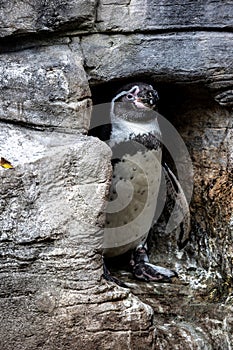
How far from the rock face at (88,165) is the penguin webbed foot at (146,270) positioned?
5 centimetres

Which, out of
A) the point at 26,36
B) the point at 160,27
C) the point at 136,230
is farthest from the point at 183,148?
the point at 26,36

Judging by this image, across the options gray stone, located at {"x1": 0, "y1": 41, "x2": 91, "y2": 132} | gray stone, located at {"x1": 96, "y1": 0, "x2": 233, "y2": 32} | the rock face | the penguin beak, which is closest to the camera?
the rock face

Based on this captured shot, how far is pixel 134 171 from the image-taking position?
333 cm

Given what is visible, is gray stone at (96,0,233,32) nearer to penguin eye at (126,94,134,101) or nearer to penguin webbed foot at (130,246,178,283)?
penguin eye at (126,94,134,101)

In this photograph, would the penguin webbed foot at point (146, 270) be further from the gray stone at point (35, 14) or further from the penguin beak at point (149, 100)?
the gray stone at point (35, 14)

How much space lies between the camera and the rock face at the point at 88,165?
2678 mm

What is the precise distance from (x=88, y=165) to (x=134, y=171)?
637mm

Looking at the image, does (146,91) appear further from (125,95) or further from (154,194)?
(154,194)

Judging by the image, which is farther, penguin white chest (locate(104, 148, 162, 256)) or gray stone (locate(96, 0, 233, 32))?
penguin white chest (locate(104, 148, 162, 256))

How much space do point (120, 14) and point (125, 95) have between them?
0.38 meters

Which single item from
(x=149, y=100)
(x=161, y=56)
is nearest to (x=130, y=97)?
(x=149, y=100)

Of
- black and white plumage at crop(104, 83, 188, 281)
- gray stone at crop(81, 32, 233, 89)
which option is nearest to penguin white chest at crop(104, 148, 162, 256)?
black and white plumage at crop(104, 83, 188, 281)

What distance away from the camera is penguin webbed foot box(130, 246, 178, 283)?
132 inches

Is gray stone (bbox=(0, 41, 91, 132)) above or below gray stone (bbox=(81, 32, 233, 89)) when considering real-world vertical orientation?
below
